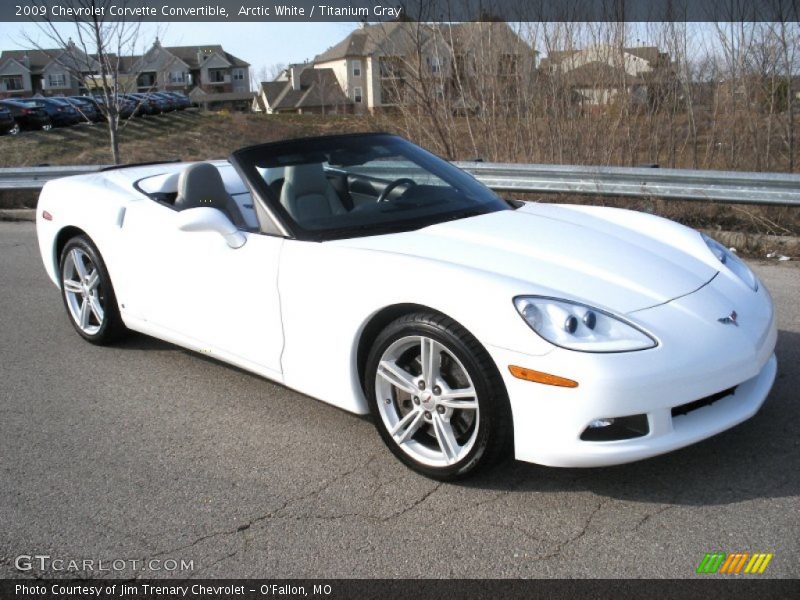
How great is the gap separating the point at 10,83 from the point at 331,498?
342 feet

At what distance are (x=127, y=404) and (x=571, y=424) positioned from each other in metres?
2.57

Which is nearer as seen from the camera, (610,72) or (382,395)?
(382,395)

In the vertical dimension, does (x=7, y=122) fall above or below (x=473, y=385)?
above

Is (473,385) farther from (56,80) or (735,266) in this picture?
(56,80)

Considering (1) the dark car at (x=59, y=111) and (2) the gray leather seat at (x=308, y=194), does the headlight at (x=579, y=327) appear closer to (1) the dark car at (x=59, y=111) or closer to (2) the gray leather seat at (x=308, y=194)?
(2) the gray leather seat at (x=308, y=194)

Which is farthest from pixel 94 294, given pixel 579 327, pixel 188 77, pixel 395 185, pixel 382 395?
pixel 188 77

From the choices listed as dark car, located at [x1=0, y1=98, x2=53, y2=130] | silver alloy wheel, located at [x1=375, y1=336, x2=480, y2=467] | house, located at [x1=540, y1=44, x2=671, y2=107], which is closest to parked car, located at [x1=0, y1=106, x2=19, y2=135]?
dark car, located at [x1=0, y1=98, x2=53, y2=130]

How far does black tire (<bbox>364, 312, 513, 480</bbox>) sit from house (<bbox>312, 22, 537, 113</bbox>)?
8.33m

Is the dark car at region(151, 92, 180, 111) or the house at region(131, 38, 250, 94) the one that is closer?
the dark car at region(151, 92, 180, 111)

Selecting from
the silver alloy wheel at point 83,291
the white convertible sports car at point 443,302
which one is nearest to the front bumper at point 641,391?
the white convertible sports car at point 443,302

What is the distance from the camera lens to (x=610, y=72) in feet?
33.3

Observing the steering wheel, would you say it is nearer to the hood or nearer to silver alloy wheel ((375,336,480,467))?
the hood

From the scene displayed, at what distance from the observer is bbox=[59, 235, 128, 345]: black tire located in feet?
16.6

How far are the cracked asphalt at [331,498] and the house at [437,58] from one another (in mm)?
7536
